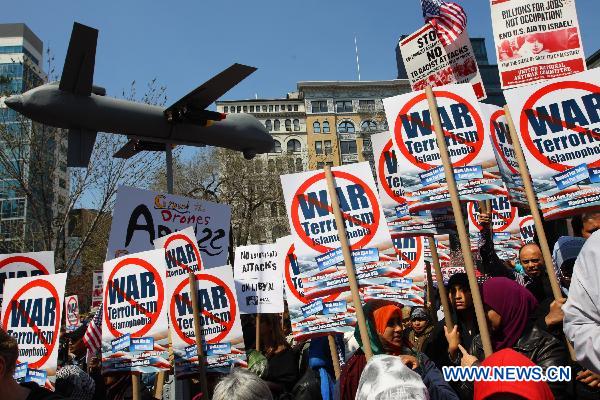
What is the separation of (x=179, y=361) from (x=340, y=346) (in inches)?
62.7

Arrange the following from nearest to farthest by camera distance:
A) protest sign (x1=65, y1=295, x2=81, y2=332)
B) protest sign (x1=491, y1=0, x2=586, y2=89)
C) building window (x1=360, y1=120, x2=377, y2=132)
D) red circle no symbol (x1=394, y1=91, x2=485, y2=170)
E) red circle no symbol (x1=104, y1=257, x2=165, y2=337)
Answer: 1. red circle no symbol (x1=394, y1=91, x2=485, y2=170)
2. protest sign (x1=491, y1=0, x2=586, y2=89)
3. red circle no symbol (x1=104, y1=257, x2=165, y2=337)
4. protest sign (x1=65, y1=295, x2=81, y2=332)
5. building window (x1=360, y1=120, x2=377, y2=132)

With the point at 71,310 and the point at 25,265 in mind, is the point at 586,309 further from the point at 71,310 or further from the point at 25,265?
the point at 71,310

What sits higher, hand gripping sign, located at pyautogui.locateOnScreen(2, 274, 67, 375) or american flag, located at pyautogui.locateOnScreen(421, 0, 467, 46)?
american flag, located at pyautogui.locateOnScreen(421, 0, 467, 46)

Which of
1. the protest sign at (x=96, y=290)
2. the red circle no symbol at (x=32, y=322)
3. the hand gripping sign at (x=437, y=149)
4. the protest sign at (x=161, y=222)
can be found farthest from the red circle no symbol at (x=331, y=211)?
the protest sign at (x=96, y=290)

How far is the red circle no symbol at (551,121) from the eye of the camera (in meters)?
3.61

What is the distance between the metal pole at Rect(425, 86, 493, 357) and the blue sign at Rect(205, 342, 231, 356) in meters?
2.52

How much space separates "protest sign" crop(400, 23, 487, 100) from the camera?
16.3 feet

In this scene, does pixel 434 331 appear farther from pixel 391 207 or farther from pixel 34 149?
pixel 34 149

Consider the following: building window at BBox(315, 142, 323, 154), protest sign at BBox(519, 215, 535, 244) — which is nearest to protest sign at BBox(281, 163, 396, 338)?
protest sign at BBox(519, 215, 535, 244)

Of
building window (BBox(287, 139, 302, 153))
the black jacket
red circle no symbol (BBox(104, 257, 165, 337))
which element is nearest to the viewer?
the black jacket

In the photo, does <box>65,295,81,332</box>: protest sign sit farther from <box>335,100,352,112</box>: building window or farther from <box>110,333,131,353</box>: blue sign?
<box>335,100,352,112</box>: building window

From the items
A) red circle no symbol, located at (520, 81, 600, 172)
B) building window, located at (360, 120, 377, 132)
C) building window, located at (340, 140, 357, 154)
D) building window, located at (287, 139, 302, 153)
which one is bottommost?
red circle no symbol, located at (520, 81, 600, 172)

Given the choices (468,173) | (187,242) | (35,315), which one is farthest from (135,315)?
(468,173)

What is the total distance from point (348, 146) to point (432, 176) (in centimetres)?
6523
